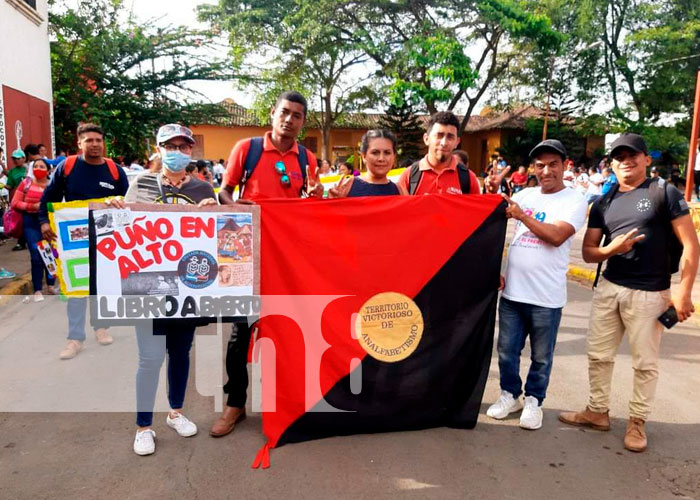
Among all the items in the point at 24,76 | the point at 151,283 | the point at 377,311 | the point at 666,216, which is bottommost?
the point at 377,311

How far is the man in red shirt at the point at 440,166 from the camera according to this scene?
3875mm

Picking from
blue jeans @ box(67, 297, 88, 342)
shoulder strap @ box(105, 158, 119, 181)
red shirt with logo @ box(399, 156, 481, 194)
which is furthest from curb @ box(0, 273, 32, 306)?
red shirt with logo @ box(399, 156, 481, 194)

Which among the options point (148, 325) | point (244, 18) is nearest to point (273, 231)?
point (148, 325)

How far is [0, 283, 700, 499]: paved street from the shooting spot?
119 inches

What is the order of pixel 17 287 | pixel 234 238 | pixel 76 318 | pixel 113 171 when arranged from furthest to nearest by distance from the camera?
pixel 17 287 < pixel 76 318 < pixel 113 171 < pixel 234 238

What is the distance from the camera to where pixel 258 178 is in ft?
12.2

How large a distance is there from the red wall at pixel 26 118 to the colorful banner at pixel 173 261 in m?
11.6

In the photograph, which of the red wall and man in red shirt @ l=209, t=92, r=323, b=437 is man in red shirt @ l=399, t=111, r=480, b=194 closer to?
man in red shirt @ l=209, t=92, r=323, b=437

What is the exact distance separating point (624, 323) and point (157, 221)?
2.98m

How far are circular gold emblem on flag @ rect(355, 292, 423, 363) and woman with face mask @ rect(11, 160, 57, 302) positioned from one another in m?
4.64

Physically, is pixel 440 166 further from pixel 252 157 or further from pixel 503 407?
pixel 503 407

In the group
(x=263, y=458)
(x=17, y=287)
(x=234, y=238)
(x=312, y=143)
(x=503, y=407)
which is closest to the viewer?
(x=263, y=458)

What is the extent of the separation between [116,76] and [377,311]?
18.1 meters

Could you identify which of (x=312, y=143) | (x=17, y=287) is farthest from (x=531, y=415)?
(x=312, y=143)
